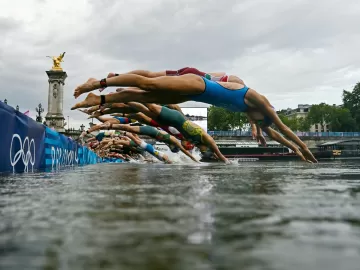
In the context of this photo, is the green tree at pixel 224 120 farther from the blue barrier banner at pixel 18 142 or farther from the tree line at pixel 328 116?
the blue barrier banner at pixel 18 142

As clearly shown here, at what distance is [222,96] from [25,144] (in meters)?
4.25

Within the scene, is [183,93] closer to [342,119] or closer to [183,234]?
[183,234]

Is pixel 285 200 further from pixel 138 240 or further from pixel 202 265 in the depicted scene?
pixel 202 265

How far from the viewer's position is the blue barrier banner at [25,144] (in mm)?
6641

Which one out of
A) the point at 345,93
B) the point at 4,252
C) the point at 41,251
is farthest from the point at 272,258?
the point at 345,93

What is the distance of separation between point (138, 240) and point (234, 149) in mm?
68572

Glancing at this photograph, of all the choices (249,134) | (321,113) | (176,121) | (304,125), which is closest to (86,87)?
(176,121)

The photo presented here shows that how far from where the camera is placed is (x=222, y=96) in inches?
293

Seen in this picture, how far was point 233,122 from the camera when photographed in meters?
90.5

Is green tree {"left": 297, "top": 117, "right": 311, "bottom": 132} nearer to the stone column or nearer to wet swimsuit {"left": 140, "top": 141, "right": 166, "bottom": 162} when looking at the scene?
the stone column

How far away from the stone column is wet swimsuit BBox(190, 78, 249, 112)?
4594 centimetres

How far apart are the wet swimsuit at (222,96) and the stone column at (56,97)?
45.9 metres

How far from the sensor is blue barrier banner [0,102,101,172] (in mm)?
6641

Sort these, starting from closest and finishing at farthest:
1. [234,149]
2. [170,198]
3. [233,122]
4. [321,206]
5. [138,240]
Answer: [138,240] < [321,206] < [170,198] < [234,149] < [233,122]
